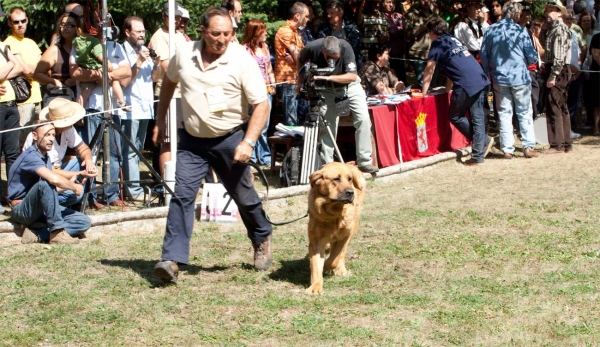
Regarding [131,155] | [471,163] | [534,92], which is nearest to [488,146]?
[471,163]

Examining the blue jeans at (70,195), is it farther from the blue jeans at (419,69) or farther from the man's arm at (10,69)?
the blue jeans at (419,69)

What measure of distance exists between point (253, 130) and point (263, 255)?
1.10 metres

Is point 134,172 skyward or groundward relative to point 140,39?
groundward

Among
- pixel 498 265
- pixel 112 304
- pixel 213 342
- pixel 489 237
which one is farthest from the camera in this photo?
pixel 489 237

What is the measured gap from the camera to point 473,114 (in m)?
13.0

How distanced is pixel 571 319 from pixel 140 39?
6028 millimetres

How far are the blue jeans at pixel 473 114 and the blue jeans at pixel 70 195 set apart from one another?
227 inches

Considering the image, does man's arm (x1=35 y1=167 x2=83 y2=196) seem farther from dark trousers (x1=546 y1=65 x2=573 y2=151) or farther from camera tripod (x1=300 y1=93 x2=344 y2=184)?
dark trousers (x1=546 y1=65 x2=573 y2=151)

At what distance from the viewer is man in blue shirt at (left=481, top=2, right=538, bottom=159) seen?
1297 cm

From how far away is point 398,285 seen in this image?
6957 mm

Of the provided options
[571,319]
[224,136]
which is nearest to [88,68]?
[224,136]

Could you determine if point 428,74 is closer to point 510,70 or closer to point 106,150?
point 510,70

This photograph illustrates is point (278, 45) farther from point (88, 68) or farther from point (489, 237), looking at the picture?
point (489, 237)

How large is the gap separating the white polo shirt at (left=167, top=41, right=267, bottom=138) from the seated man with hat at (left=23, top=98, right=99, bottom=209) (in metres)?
2.33
